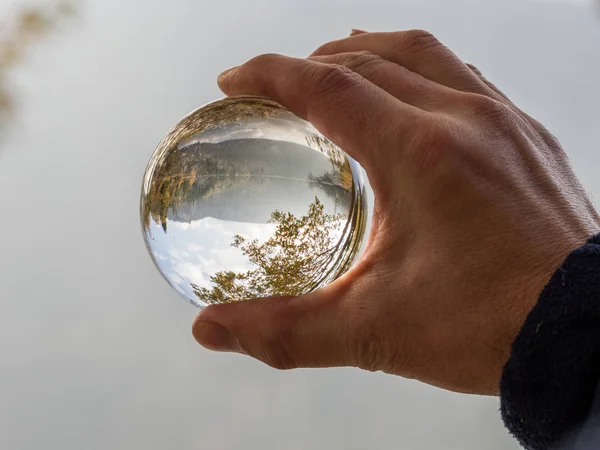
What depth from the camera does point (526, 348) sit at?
0.50 m

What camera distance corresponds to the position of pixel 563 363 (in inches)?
19.2

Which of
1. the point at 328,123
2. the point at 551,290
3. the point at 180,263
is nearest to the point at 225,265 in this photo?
the point at 180,263

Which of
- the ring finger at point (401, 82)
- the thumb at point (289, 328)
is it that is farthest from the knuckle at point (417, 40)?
the thumb at point (289, 328)

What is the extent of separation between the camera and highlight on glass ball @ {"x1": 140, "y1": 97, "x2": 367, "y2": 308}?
57cm

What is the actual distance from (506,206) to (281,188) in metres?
0.20

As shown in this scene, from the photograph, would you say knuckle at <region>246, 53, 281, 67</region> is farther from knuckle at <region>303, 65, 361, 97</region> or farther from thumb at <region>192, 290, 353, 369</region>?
thumb at <region>192, 290, 353, 369</region>

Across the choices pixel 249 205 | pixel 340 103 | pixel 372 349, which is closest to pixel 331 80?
pixel 340 103

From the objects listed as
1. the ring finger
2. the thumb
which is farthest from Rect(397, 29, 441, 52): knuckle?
the thumb

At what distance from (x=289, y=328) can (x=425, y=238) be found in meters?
0.15

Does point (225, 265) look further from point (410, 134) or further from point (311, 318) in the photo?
point (410, 134)

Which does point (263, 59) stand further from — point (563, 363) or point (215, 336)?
point (563, 363)

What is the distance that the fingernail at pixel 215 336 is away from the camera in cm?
66

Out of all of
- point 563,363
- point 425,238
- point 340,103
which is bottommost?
point 563,363

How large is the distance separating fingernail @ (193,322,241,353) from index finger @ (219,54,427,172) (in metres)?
0.22
